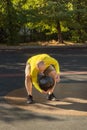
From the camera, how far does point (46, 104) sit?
322 inches

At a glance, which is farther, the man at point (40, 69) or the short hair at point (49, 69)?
the short hair at point (49, 69)

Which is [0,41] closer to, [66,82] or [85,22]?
[85,22]

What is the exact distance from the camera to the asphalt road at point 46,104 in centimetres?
689

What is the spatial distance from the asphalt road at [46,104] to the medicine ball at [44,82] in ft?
1.16

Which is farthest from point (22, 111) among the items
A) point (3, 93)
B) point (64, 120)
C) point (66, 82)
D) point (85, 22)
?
point (85, 22)

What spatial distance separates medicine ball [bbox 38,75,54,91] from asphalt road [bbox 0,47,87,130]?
0.35 m

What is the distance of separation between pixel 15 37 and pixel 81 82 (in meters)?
10.2

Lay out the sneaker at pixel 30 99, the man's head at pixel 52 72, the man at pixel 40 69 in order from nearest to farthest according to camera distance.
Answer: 1. the man at pixel 40 69
2. the man's head at pixel 52 72
3. the sneaker at pixel 30 99

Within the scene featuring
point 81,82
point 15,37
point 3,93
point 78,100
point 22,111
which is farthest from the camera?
point 15,37

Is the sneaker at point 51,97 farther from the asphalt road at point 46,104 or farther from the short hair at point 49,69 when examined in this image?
the short hair at point 49,69

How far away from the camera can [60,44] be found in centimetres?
2027

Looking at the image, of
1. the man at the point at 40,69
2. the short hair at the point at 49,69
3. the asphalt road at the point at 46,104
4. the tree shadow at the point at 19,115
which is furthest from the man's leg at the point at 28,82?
the tree shadow at the point at 19,115

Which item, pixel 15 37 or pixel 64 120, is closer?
pixel 64 120

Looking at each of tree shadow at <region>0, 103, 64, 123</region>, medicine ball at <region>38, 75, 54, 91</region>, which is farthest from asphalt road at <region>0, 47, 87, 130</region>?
medicine ball at <region>38, 75, 54, 91</region>
